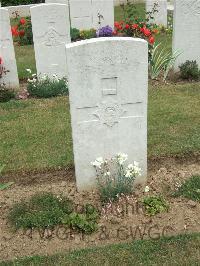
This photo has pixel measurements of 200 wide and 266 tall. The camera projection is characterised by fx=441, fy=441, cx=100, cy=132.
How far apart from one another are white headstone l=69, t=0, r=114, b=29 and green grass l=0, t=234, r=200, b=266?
33.7 feet

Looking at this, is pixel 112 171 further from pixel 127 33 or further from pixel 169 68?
pixel 127 33

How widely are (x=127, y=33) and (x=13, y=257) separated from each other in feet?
24.0

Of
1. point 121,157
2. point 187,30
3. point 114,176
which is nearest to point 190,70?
point 187,30

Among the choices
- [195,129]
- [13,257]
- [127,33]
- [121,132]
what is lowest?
[13,257]

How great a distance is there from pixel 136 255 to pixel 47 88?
188 inches

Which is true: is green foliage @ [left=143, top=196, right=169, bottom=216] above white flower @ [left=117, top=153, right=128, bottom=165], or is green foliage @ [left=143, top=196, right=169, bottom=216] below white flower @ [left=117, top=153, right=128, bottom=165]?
below

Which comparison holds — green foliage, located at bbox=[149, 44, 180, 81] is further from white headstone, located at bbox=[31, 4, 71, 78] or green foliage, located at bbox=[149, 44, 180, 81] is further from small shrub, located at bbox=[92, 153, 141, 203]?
small shrub, located at bbox=[92, 153, 141, 203]

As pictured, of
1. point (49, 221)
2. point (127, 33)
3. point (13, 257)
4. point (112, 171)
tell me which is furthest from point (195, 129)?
point (127, 33)

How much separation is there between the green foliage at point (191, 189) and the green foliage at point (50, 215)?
95 cm

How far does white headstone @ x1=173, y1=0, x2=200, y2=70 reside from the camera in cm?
837

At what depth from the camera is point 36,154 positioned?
573 cm

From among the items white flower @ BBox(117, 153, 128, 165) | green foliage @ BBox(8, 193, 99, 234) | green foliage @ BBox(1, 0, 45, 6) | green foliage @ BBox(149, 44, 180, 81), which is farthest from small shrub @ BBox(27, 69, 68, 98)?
green foliage @ BBox(1, 0, 45, 6)

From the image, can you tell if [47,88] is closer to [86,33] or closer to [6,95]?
[6,95]

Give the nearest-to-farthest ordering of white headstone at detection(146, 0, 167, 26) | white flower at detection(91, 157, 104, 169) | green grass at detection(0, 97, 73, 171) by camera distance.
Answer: white flower at detection(91, 157, 104, 169)
green grass at detection(0, 97, 73, 171)
white headstone at detection(146, 0, 167, 26)
